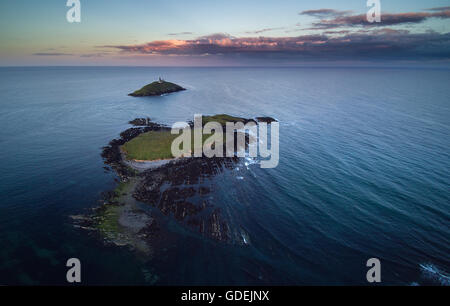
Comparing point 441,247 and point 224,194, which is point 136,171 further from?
point 441,247

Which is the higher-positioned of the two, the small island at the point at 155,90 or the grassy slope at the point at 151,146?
the small island at the point at 155,90

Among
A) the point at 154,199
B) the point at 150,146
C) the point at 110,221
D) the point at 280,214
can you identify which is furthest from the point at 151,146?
the point at 280,214

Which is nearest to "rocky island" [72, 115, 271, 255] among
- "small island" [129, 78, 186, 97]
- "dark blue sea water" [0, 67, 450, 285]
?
"dark blue sea water" [0, 67, 450, 285]

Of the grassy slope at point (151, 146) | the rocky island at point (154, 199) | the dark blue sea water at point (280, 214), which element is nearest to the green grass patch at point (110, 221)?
the rocky island at point (154, 199)

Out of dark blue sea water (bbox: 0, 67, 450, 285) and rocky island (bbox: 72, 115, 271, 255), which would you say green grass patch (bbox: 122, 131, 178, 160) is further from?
dark blue sea water (bbox: 0, 67, 450, 285)

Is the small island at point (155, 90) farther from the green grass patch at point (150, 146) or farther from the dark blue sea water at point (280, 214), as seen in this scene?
the green grass patch at point (150, 146)

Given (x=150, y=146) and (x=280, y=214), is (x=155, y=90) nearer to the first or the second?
(x=150, y=146)

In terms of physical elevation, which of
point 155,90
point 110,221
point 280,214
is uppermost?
point 155,90
